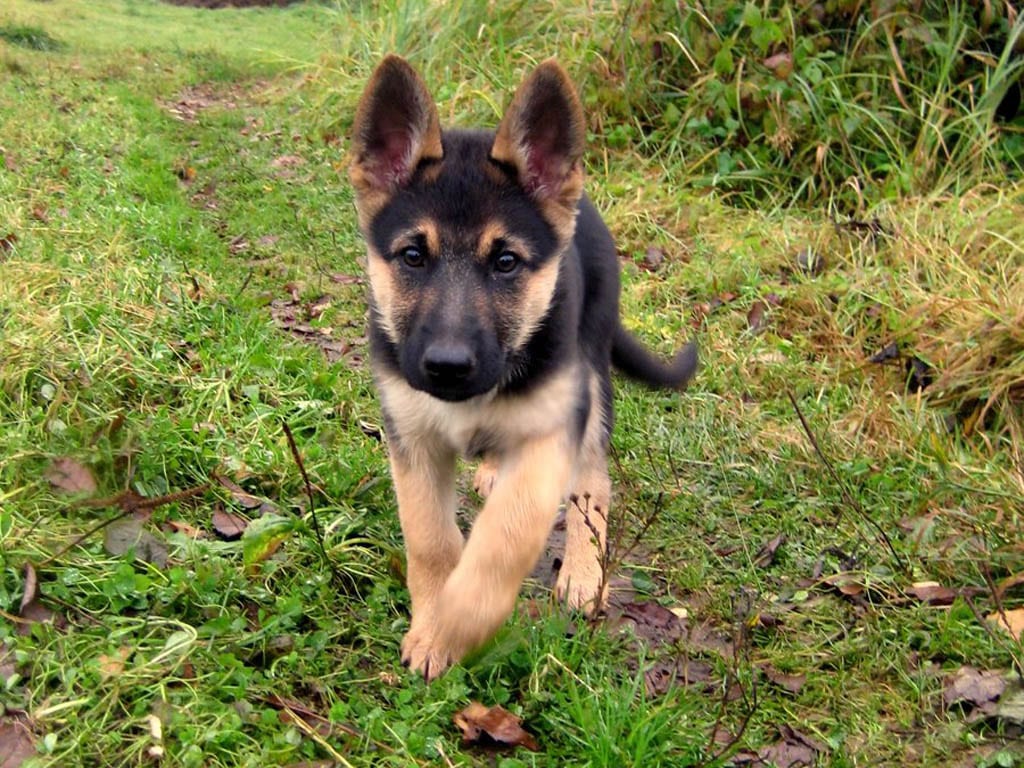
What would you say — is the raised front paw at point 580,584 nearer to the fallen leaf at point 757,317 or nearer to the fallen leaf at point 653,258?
the fallen leaf at point 757,317

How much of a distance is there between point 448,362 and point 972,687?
1.92 metres

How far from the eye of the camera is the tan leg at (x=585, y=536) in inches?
138

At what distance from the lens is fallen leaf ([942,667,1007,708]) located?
298cm

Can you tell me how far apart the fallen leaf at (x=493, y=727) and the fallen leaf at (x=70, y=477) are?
1421 millimetres

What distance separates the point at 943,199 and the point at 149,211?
5288 mm

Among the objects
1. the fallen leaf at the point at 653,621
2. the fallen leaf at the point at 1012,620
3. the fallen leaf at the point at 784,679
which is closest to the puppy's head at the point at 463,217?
the fallen leaf at the point at 653,621

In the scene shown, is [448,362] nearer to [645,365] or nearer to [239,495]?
[239,495]

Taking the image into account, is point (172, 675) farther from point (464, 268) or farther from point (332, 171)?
point (332, 171)

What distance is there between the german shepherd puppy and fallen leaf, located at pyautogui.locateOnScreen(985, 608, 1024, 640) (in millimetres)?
1383

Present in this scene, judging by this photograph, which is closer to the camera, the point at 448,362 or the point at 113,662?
the point at 113,662

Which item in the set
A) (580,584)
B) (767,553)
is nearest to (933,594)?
(767,553)

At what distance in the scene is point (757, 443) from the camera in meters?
4.66

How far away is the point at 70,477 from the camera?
3139 mm

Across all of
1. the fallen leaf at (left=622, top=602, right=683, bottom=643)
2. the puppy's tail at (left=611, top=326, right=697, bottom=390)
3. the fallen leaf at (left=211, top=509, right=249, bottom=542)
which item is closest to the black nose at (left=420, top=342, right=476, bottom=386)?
the fallen leaf at (left=211, top=509, right=249, bottom=542)
